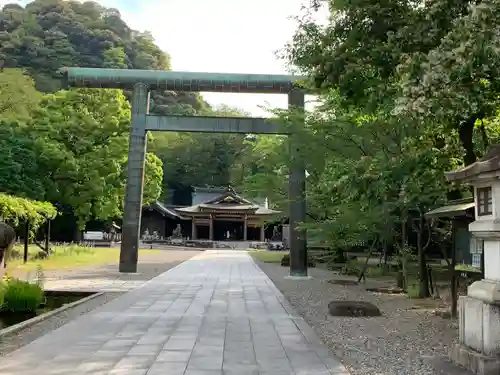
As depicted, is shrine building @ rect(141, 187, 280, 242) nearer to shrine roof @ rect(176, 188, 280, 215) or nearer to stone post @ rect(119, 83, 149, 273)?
shrine roof @ rect(176, 188, 280, 215)

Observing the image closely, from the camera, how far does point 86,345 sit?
20.4 ft

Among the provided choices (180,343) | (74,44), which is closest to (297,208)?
(180,343)

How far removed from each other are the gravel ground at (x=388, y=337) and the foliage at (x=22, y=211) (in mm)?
11379

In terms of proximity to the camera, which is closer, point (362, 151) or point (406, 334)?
point (406, 334)

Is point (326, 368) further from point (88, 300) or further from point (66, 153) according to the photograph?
point (66, 153)

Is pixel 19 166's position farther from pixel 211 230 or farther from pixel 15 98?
pixel 211 230

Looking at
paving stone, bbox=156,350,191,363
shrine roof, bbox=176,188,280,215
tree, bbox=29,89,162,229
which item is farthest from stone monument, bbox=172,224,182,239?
paving stone, bbox=156,350,191,363

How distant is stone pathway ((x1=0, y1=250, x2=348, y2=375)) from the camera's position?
521 cm

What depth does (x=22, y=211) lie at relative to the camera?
A: 1881 centimetres

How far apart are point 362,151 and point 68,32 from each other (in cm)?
6197

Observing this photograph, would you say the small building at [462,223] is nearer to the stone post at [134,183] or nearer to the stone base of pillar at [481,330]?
the stone base of pillar at [481,330]

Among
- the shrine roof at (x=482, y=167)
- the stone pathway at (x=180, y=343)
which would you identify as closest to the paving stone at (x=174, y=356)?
the stone pathway at (x=180, y=343)

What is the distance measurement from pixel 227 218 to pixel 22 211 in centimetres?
3019

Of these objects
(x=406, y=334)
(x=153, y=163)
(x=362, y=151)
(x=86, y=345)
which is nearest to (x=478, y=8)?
(x=406, y=334)
